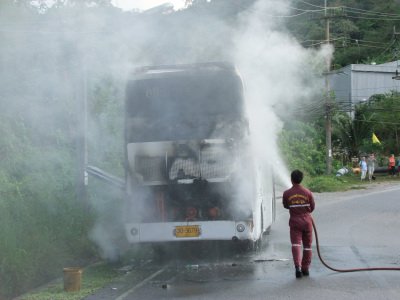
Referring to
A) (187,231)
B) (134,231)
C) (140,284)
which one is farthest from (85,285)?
(187,231)

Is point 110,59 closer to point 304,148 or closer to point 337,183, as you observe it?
point 337,183

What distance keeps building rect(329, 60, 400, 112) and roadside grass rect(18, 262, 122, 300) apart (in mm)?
45097

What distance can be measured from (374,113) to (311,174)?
13081 mm

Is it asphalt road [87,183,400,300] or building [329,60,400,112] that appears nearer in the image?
asphalt road [87,183,400,300]

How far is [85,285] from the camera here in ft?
27.8

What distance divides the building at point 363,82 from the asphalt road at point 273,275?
4094cm

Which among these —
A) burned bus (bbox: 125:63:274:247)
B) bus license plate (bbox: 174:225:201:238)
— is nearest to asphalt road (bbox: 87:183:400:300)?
bus license plate (bbox: 174:225:201:238)

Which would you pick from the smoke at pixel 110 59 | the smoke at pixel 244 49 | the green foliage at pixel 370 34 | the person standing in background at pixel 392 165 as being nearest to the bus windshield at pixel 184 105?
the smoke at pixel 110 59

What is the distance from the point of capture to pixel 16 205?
33.8 feet

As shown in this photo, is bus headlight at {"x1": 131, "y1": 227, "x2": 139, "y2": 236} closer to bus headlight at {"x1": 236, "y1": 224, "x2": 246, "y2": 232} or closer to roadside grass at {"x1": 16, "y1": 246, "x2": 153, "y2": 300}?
roadside grass at {"x1": 16, "y1": 246, "x2": 153, "y2": 300}

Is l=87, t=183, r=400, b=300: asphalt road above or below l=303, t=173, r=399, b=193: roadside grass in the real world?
below

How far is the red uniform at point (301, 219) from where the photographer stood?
8320 millimetres

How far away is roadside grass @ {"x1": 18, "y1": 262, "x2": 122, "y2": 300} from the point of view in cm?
778

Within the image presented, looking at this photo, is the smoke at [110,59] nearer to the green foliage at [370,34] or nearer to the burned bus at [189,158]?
the burned bus at [189,158]
